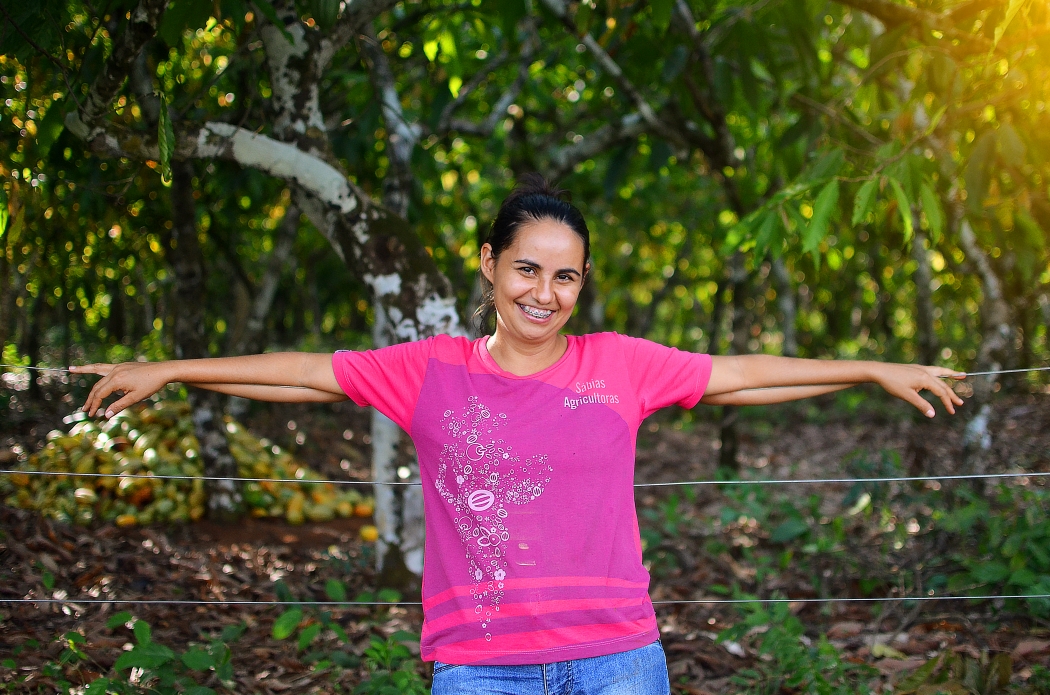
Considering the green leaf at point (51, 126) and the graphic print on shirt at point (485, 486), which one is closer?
the graphic print on shirt at point (485, 486)

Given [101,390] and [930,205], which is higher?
[930,205]

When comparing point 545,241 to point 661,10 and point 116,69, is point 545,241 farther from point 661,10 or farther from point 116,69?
point 116,69

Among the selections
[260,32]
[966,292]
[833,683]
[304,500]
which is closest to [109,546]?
[304,500]

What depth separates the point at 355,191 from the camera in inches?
106

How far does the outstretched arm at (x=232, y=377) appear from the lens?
166 centimetres

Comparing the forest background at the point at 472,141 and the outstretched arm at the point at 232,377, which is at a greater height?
the forest background at the point at 472,141

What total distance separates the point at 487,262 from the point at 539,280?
0.18 m

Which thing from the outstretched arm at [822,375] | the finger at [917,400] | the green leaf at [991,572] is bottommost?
the green leaf at [991,572]

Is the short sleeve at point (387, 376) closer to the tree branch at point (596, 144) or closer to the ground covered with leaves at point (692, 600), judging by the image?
the ground covered with leaves at point (692, 600)

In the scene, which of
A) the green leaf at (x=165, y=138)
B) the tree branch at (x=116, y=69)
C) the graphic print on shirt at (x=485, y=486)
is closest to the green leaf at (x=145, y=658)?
the graphic print on shirt at (x=485, y=486)

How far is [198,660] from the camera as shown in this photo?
7.20ft

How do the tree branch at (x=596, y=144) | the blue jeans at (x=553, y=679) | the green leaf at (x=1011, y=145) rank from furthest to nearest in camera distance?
the tree branch at (x=596, y=144) < the green leaf at (x=1011, y=145) < the blue jeans at (x=553, y=679)

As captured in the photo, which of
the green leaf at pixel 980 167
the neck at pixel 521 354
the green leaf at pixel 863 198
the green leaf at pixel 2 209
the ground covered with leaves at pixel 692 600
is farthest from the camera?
the green leaf at pixel 980 167

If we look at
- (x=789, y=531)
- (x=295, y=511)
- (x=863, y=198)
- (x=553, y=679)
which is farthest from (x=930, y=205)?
(x=295, y=511)
